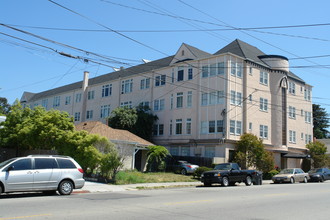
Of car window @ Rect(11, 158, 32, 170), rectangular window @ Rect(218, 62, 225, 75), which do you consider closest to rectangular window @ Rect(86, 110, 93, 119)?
rectangular window @ Rect(218, 62, 225, 75)

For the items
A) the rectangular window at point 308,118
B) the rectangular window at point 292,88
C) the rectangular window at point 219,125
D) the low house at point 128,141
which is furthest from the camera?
the rectangular window at point 308,118

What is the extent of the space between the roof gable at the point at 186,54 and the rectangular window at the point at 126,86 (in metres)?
7.71

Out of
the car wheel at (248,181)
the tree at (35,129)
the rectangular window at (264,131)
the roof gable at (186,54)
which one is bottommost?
the car wheel at (248,181)

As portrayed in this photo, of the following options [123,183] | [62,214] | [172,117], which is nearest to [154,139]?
[172,117]

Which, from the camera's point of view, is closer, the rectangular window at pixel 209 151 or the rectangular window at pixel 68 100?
the rectangular window at pixel 209 151

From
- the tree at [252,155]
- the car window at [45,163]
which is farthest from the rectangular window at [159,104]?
the car window at [45,163]

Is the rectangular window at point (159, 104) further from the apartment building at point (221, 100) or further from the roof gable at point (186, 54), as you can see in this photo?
the roof gable at point (186, 54)

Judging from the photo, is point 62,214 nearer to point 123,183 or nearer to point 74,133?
point 123,183

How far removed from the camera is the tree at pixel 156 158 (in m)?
31.5

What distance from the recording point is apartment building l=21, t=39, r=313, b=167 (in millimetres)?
35812

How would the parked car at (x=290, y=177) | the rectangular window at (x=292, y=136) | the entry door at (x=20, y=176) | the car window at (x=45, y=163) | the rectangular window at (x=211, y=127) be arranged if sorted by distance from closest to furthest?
the entry door at (x=20, y=176), the car window at (x=45, y=163), the parked car at (x=290, y=177), the rectangular window at (x=211, y=127), the rectangular window at (x=292, y=136)

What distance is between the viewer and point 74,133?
23.9 metres

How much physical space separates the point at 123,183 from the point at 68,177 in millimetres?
7186

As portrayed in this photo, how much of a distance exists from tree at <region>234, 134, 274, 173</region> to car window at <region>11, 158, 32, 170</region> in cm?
2198
